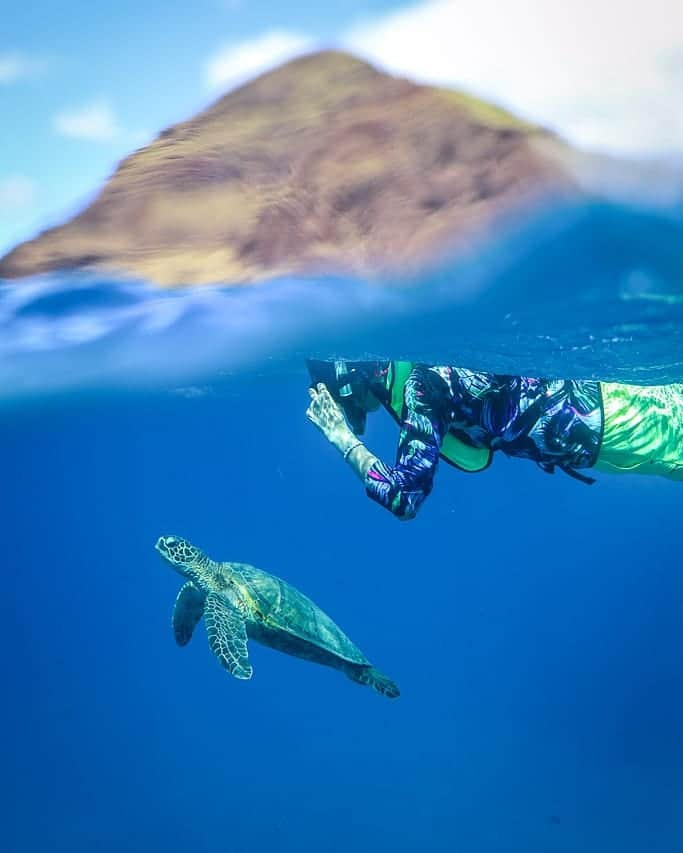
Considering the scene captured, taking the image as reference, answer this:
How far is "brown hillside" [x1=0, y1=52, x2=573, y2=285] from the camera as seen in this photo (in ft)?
16.1

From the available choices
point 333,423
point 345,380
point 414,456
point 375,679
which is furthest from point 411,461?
point 375,679

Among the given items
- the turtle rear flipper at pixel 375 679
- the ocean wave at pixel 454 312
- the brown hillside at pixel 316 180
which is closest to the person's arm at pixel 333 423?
the brown hillside at pixel 316 180

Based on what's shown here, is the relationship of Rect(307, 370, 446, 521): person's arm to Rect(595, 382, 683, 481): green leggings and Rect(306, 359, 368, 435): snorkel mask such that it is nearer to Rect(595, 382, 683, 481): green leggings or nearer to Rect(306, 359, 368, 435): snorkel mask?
Rect(306, 359, 368, 435): snorkel mask

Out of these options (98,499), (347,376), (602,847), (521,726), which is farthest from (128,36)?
(98,499)

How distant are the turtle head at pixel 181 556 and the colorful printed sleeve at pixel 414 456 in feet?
8.59

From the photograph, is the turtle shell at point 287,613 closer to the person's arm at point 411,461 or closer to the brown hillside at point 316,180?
the person's arm at point 411,461

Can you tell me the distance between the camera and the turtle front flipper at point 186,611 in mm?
8172

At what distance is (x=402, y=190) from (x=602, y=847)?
46.1ft

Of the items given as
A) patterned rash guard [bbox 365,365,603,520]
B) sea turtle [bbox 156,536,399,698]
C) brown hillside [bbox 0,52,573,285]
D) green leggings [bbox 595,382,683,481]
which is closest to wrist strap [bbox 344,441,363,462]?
patterned rash guard [bbox 365,365,603,520]

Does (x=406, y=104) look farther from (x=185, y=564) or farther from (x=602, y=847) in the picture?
(x=602, y=847)

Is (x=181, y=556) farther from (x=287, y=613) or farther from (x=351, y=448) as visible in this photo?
(x=351, y=448)

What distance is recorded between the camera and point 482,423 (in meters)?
6.56

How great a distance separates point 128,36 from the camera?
469cm

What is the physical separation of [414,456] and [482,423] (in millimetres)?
989
